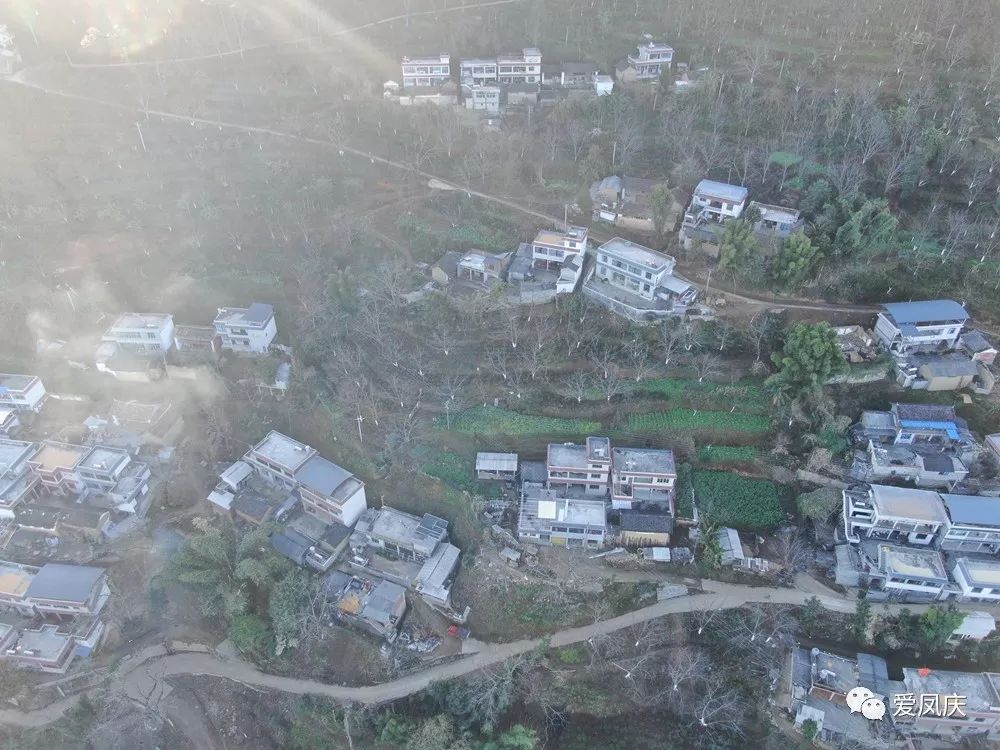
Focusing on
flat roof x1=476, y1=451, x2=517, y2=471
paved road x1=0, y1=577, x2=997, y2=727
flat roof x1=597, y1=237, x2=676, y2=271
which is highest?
flat roof x1=597, y1=237, x2=676, y2=271

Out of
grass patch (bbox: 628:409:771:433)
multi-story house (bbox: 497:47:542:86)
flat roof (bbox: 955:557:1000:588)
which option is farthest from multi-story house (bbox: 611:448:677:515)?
multi-story house (bbox: 497:47:542:86)

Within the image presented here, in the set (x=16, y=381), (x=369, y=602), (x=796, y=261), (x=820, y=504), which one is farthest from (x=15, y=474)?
(x=796, y=261)

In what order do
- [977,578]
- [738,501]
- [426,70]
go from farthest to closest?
[426,70]
[738,501]
[977,578]

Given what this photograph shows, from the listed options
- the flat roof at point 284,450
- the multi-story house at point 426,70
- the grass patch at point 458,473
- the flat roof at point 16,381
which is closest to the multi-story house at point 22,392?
the flat roof at point 16,381

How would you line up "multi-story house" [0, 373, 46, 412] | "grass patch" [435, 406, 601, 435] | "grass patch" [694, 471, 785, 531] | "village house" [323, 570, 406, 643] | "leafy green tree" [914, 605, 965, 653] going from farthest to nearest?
"multi-story house" [0, 373, 46, 412]
"grass patch" [435, 406, 601, 435]
"grass patch" [694, 471, 785, 531]
"village house" [323, 570, 406, 643]
"leafy green tree" [914, 605, 965, 653]

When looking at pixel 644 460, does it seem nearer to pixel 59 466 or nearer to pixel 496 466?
pixel 496 466

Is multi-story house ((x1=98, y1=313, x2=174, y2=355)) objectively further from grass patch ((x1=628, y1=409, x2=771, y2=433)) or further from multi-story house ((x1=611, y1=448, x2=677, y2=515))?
grass patch ((x1=628, y1=409, x2=771, y2=433))
